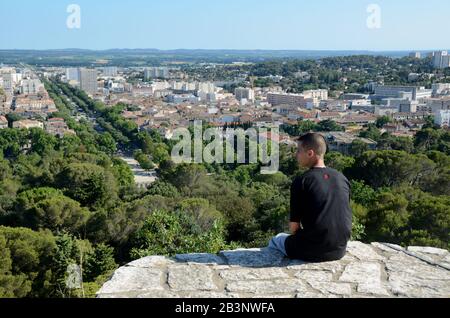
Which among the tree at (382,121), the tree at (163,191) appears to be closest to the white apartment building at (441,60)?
the tree at (382,121)

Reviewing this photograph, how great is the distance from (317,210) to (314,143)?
1.37 feet

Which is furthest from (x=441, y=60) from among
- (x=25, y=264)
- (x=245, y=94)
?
A: (x=25, y=264)

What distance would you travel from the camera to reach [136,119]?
51125mm

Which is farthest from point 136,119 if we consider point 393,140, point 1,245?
point 1,245

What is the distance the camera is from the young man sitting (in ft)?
10.5

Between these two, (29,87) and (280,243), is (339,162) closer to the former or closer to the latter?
(280,243)

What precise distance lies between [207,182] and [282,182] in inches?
148

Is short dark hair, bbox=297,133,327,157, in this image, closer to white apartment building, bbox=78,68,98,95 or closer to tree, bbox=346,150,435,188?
tree, bbox=346,150,435,188

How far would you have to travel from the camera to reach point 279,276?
315cm

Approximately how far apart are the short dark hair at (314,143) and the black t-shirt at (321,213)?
13 centimetres

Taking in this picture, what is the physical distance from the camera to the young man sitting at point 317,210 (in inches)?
126

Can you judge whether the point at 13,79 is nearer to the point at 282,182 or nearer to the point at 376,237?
the point at 282,182

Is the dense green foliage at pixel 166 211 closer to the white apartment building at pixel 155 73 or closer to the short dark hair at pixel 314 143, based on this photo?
the short dark hair at pixel 314 143

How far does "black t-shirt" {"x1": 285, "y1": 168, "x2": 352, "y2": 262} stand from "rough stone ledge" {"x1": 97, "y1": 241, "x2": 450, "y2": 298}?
0.34ft
